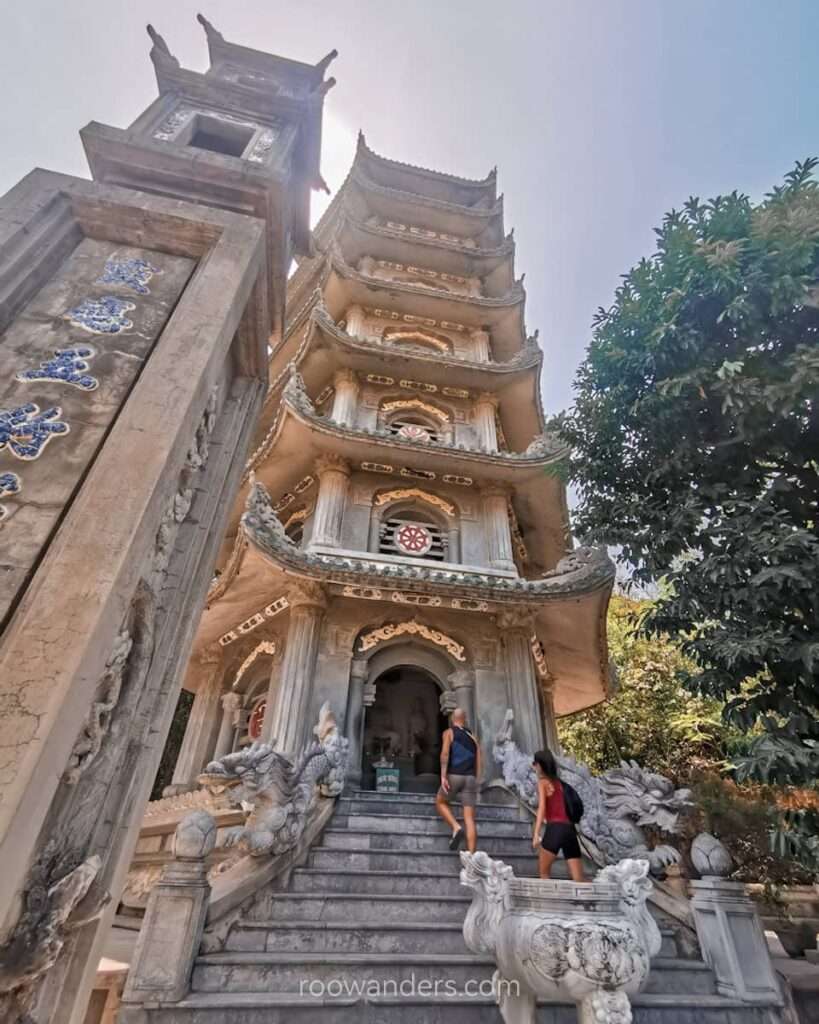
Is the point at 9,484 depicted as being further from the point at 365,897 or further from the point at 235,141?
the point at 365,897

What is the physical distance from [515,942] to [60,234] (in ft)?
15.2

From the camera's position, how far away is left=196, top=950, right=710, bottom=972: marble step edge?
12.6 feet

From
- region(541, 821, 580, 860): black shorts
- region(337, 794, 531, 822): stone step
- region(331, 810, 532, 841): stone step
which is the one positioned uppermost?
region(337, 794, 531, 822): stone step

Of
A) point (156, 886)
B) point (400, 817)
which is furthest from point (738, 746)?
point (156, 886)

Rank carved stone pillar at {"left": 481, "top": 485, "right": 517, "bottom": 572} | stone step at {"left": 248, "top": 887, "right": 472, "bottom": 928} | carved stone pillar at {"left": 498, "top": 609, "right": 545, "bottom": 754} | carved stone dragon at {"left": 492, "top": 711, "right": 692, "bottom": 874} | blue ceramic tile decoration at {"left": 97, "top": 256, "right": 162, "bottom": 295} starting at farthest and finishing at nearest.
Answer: carved stone pillar at {"left": 481, "top": 485, "right": 517, "bottom": 572} → carved stone pillar at {"left": 498, "top": 609, "right": 545, "bottom": 754} → carved stone dragon at {"left": 492, "top": 711, "right": 692, "bottom": 874} → stone step at {"left": 248, "top": 887, "right": 472, "bottom": 928} → blue ceramic tile decoration at {"left": 97, "top": 256, "right": 162, "bottom": 295}

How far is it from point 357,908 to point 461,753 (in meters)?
1.80

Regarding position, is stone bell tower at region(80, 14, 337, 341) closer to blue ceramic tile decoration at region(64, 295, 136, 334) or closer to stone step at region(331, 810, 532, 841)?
blue ceramic tile decoration at region(64, 295, 136, 334)

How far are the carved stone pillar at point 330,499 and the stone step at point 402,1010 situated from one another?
6.50 metres

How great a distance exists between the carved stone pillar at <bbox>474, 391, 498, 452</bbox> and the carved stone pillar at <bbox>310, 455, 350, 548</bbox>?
3251 mm

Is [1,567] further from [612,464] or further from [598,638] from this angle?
[598,638]

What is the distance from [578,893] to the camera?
3.05m

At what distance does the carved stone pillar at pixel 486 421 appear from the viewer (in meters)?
12.1

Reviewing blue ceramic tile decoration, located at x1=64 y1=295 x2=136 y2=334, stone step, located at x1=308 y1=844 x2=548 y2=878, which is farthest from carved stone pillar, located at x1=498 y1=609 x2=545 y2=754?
blue ceramic tile decoration, located at x1=64 y1=295 x2=136 y2=334

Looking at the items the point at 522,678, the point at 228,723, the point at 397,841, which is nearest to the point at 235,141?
the point at 397,841
